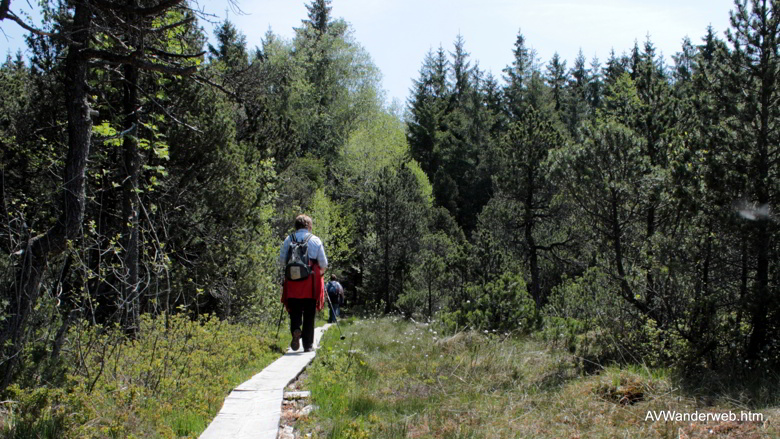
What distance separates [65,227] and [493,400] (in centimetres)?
385

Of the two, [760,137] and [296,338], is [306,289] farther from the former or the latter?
[760,137]

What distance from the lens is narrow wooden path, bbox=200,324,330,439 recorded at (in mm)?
3740

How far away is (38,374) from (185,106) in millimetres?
7691

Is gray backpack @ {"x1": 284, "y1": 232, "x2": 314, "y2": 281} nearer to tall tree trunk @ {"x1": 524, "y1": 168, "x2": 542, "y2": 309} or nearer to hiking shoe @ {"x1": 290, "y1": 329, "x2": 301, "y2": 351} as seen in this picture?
hiking shoe @ {"x1": 290, "y1": 329, "x2": 301, "y2": 351}

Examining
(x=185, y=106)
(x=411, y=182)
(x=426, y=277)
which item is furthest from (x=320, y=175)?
(x=185, y=106)

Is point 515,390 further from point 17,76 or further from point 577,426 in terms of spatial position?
point 17,76

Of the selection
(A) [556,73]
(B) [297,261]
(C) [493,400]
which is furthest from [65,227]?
(A) [556,73]

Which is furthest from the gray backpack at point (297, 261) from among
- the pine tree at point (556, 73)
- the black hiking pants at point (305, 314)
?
the pine tree at point (556, 73)

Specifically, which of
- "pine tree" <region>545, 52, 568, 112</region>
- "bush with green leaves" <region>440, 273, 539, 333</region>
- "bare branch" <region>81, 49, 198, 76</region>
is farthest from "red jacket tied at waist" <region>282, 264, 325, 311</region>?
"pine tree" <region>545, 52, 568, 112</region>

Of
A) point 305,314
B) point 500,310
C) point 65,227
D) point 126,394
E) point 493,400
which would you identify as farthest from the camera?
point 500,310

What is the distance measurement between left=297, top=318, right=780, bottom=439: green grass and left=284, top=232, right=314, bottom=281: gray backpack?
1.10m

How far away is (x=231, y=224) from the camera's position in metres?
12.7

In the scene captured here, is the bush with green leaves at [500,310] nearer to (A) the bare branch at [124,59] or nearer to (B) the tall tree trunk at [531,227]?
(A) the bare branch at [124,59]

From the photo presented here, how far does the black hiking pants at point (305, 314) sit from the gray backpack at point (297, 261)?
1.22ft
